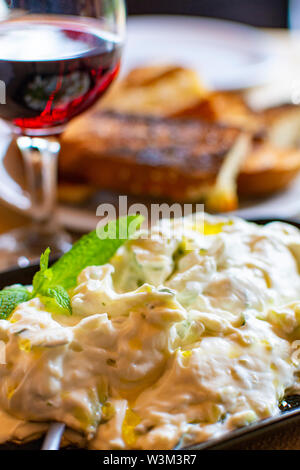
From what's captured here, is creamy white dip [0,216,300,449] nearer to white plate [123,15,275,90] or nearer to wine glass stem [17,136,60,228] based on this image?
wine glass stem [17,136,60,228]

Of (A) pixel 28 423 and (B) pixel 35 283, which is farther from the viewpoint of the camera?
(B) pixel 35 283

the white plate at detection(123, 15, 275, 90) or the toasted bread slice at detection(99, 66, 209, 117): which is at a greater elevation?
the white plate at detection(123, 15, 275, 90)

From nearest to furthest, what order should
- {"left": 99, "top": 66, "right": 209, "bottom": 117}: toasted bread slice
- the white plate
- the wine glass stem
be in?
1. the wine glass stem
2. {"left": 99, "top": 66, "right": 209, "bottom": 117}: toasted bread slice
3. the white plate

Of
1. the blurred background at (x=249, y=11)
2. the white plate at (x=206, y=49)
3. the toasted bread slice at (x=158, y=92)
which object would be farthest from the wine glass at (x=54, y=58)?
the blurred background at (x=249, y=11)

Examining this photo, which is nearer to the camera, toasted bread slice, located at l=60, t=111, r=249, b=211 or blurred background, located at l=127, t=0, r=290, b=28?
toasted bread slice, located at l=60, t=111, r=249, b=211

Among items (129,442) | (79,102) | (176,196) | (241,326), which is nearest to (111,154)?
(176,196)

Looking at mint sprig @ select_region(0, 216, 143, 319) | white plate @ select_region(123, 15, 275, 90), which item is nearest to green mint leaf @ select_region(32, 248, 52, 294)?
mint sprig @ select_region(0, 216, 143, 319)

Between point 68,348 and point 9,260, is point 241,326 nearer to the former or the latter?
point 68,348
